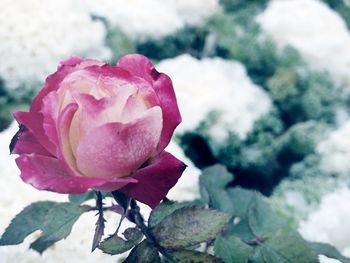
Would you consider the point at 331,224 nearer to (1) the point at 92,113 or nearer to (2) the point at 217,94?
(2) the point at 217,94

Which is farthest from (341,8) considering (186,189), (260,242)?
(260,242)

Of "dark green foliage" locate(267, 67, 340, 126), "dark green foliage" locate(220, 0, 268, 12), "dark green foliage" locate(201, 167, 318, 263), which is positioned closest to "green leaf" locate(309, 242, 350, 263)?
"dark green foliage" locate(201, 167, 318, 263)

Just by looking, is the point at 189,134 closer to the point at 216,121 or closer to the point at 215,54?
the point at 216,121


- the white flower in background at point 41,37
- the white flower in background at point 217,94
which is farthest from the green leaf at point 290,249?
the white flower in background at point 41,37

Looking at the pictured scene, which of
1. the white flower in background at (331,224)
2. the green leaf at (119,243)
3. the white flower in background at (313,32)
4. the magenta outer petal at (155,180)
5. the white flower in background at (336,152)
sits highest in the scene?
the magenta outer petal at (155,180)

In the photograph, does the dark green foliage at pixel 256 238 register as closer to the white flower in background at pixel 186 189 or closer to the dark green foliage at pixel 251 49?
the white flower in background at pixel 186 189

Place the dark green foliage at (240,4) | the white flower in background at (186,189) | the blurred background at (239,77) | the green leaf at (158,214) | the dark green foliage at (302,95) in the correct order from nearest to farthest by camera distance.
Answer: the green leaf at (158,214)
the white flower in background at (186,189)
the blurred background at (239,77)
the dark green foliage at (302,95)
the dark green foliage at (240,4)

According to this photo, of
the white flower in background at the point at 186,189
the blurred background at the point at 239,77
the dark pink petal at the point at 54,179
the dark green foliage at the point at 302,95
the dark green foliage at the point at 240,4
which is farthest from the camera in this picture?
the dark green foliage at the point at 240,4
